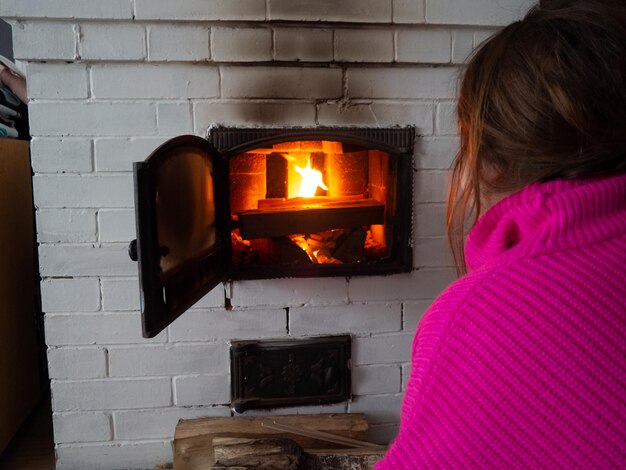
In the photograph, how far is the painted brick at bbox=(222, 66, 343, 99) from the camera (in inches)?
62.3

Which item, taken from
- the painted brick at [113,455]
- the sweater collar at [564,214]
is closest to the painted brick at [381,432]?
the painted brick at [113,455]

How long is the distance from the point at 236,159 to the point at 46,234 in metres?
0.60

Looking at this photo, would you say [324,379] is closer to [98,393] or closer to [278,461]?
[278,461]

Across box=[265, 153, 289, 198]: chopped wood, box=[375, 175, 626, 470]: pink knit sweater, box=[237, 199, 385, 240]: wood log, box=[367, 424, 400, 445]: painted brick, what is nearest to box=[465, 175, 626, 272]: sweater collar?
box=[375, 175, 626, 470]: pink knit sweater

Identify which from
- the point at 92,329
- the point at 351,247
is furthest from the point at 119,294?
the point at 351,247

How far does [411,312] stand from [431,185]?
1.36 ft

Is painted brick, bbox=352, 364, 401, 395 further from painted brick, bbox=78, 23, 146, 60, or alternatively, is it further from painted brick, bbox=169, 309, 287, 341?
painted brick, bbox=78, 23, 146, 60

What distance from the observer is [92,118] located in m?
1.55

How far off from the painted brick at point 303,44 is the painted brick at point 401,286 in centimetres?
69

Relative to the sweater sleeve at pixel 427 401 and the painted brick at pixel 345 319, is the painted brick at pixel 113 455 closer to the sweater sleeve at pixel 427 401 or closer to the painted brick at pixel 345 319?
the painted brick at pixel 345 319

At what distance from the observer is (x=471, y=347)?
728 mm

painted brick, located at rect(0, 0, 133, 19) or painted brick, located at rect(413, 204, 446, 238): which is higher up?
painted brick, located at rect(0, 0, 133, 19)

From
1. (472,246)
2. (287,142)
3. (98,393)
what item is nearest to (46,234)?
(98,393)

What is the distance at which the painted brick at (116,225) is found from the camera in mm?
1598
